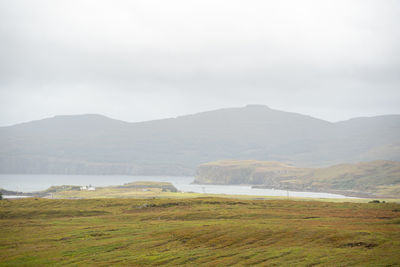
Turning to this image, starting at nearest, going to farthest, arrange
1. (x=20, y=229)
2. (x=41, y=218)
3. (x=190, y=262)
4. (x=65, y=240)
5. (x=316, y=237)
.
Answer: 1. (x=190, y=262)
2. (x=316, y=237)
3. (x=65, y=240)
4. (x=20, y=229)
5. (x=41, y=218)

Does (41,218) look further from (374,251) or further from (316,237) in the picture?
(374,251)

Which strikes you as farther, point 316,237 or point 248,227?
point 248,227

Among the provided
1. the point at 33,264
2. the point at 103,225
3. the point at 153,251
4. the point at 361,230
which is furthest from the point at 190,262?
the point at 103,225

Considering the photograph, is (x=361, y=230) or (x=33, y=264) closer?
(x=33, y=264)

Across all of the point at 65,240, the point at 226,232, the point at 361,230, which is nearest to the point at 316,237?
the point at 361,230

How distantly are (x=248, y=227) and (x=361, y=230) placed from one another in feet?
46.8

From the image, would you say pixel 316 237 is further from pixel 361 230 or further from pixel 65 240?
pixel 65 240

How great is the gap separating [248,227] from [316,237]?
33.0 feet

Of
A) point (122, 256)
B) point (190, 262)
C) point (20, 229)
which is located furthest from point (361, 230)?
point (20, 229)

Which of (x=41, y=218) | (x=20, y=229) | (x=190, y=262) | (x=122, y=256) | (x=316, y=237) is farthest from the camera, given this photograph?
(x=41, y=218)

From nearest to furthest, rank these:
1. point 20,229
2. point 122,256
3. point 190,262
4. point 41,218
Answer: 1. point 190,262
2. point 122,256
3. point 20,229
4. point 41,218

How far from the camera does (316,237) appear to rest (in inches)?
2117

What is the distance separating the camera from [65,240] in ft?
189

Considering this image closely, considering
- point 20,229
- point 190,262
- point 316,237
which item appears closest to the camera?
point 190,262
